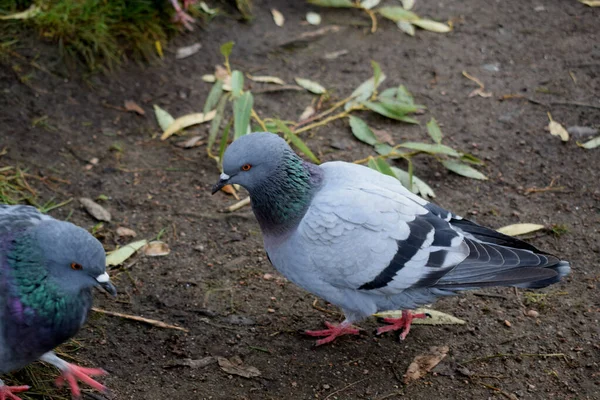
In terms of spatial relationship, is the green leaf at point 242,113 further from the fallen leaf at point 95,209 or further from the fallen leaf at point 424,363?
the fallen leaf at point 424,363

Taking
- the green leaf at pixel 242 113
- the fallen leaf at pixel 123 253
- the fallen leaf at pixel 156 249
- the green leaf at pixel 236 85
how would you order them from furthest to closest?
1. the green leaf at pixel 236 85
2. the green leaf at pixel 242 113
3. the fallen leaf at pixel 156 249
4. the fallen leaf at pixel 123 253

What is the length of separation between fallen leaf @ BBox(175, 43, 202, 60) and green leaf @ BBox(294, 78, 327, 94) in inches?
39.5

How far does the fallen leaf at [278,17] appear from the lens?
6.81 m

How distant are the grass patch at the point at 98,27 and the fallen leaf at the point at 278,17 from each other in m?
1.17

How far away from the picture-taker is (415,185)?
4949mm

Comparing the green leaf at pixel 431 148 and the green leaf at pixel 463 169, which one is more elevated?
the green leaf at pixel 431 148

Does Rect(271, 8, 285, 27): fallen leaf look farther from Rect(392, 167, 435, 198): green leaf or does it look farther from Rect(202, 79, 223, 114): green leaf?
Rect(392, 167, 435, 198): green leaf

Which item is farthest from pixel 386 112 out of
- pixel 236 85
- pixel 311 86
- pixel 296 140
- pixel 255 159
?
pixel 255 159

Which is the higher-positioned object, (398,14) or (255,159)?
(255,159)

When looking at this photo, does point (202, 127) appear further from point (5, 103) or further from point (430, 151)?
point (430, 151)

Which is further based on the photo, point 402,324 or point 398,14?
point 398,14

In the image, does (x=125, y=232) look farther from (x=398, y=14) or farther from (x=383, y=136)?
(x=398, y=14)

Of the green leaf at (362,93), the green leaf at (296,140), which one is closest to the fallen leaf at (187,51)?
the green leaf at (362,93)

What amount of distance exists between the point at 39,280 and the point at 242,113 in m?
2.14
